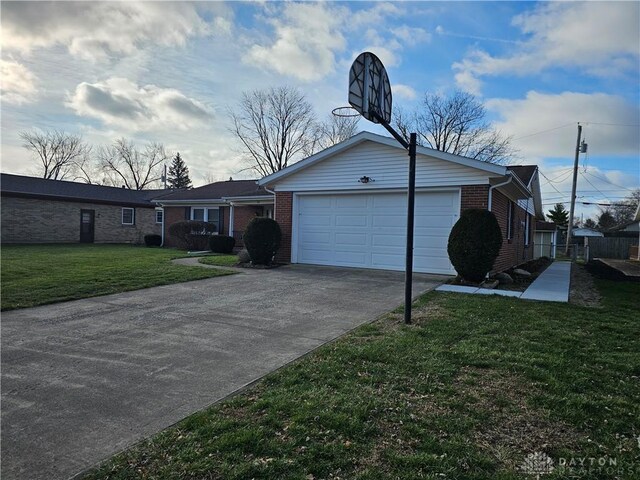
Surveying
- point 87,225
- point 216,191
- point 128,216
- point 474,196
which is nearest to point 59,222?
point 87,225

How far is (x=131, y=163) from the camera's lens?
50312 millimetres

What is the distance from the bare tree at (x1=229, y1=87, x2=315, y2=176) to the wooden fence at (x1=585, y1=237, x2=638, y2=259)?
78.7 ft

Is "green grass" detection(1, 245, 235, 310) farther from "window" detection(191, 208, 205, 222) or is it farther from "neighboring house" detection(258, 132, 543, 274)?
"window" detection(191, 208, 205, 222)

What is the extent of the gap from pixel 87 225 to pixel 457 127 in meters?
29.3

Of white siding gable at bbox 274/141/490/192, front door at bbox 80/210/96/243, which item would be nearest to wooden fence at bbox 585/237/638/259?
white siding gable at bbox 274/141/490/192

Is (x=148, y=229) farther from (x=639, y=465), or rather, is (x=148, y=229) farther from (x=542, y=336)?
(x=639, y=465)

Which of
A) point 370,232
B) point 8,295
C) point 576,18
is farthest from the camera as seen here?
point 370,232

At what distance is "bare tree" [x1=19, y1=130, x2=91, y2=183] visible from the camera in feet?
144

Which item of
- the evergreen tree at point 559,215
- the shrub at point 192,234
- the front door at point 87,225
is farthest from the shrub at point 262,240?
the evergreen tree at point 559,215

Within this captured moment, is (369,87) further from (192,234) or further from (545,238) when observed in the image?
(545,238)

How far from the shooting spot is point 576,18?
359 inches

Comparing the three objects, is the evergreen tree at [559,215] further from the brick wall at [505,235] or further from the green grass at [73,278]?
the green grass at [73,278]

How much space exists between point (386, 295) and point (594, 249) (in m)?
25.2

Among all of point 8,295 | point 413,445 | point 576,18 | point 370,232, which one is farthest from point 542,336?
point 8,295
